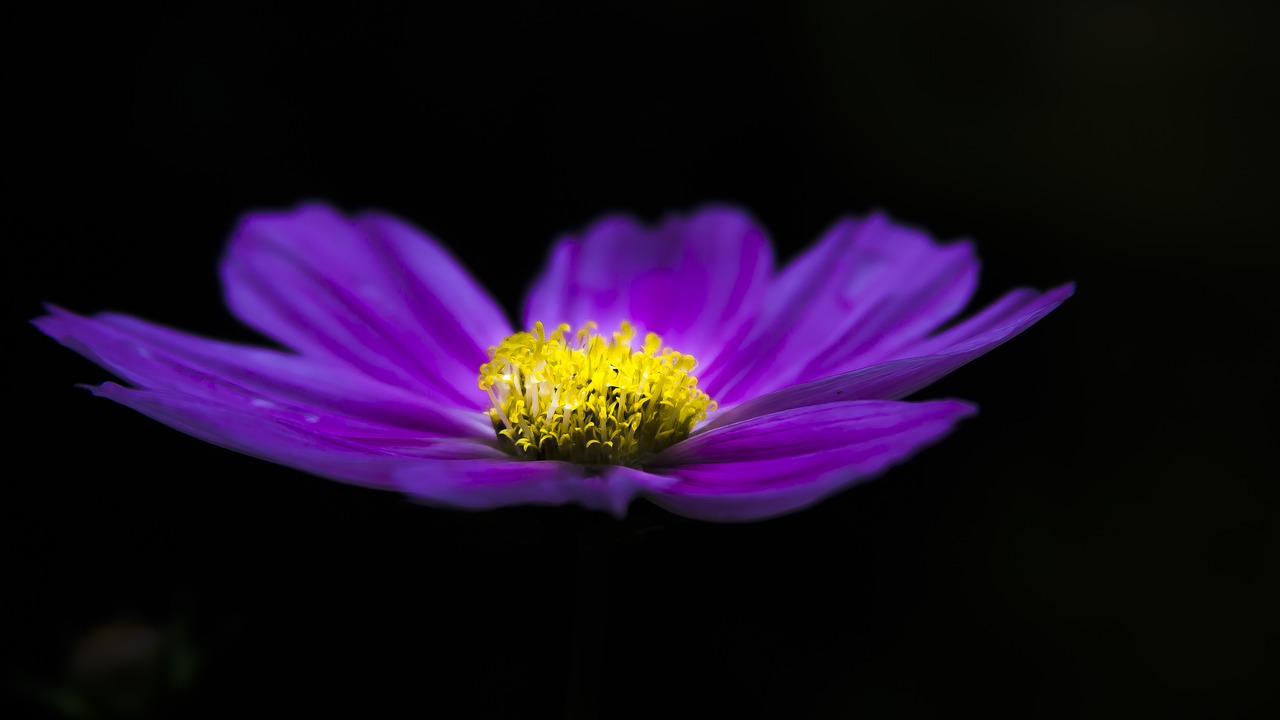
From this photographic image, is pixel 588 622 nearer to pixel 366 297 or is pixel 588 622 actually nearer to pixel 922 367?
pixel 922 367

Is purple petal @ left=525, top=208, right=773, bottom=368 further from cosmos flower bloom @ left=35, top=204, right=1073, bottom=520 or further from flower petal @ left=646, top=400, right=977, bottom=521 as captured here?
flower petal @ left=646, top=400, right=977, bottom=521

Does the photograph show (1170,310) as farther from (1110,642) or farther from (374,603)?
(374,603)

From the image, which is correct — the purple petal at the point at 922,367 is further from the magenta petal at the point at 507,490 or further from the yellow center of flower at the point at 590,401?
the magenta petal at the point at 507,490

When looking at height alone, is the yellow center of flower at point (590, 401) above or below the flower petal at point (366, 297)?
below

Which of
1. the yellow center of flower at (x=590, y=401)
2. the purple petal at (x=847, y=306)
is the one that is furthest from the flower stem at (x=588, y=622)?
the purple petal at (x=847, y=306)

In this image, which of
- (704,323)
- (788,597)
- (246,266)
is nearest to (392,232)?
(246,266)

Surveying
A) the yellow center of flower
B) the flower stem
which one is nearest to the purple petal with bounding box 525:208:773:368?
the yellow center of flower

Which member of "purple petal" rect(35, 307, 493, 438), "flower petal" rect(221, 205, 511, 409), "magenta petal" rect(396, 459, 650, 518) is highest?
"flower petal" rect(221, 205, 511, 409)

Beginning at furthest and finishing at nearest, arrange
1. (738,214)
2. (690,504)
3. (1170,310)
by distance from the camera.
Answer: (1170,310) < (738,214) < (690,504)
